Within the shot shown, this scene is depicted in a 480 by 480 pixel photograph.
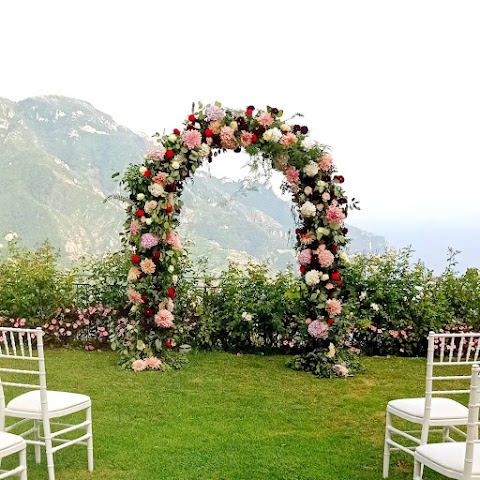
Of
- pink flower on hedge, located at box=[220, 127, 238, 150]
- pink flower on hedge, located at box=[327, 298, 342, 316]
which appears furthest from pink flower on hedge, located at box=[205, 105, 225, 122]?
pink flower on hedge, located at box=[327, 298, 342, 316]

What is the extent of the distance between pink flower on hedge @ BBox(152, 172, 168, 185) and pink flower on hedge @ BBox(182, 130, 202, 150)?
15.7 inches

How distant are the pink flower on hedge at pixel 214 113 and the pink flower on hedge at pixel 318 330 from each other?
244cm

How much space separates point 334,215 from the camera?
6645 mm

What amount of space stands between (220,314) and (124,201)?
6.66ft

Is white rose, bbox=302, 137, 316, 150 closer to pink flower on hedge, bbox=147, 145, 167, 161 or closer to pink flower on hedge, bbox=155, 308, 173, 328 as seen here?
pink flower on hedge, bbox=147, 145, 167, 161

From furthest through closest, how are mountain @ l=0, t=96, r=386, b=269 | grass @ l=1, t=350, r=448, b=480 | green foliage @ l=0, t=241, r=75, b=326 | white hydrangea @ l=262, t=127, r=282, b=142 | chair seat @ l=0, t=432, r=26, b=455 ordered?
mountain @ l=0, t=96, r=386, b=269
green foliage @ l=0, t=241, r=75, b=326
white hydrangea @ l=262, t=127, r=282, b=142
grass @ l=1, t=350, r=448, b=480
chair seat @ l=0, t=432, r=26, b=455

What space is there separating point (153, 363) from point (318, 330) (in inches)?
71.6

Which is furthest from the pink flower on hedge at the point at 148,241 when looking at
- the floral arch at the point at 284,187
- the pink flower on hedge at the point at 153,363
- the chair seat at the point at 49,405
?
the chair seat at the point at 49,405

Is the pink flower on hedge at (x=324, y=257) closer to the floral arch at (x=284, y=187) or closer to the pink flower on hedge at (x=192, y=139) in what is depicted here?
the floral arch at (x=284, y=187)

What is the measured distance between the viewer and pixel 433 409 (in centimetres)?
376

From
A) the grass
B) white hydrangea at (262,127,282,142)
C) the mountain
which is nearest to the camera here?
the grass

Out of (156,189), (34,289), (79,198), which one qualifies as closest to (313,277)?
(156,189)

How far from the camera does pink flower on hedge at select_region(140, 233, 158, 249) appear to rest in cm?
669

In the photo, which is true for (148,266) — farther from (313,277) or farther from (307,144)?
(307,144)
